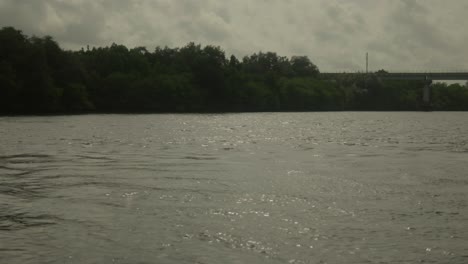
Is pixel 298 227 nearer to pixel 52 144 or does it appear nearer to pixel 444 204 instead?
pixel 444 204

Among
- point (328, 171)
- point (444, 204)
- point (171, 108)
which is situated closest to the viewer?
point (444, 204)

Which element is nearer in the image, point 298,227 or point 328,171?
point 298,227

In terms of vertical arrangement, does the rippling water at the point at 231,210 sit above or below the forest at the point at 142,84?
below

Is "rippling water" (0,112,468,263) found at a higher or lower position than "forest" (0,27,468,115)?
lower

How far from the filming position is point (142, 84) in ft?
463

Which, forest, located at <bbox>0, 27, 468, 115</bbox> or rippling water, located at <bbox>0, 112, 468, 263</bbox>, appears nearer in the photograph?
rippling water, located at <bbox>0, 112, 468, 263</bbox>

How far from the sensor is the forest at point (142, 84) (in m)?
105

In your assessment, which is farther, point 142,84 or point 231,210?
point 142,84

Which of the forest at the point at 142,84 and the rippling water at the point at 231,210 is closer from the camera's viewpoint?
the rippling water at the point at 231,210

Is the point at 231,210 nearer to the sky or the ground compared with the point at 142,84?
nearer to the ground

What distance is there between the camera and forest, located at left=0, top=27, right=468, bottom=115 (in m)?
105

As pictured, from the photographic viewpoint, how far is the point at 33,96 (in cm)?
10631

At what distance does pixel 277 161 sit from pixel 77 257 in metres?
19.0

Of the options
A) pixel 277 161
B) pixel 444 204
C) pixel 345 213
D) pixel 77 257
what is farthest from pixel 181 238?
pixel 277 161
